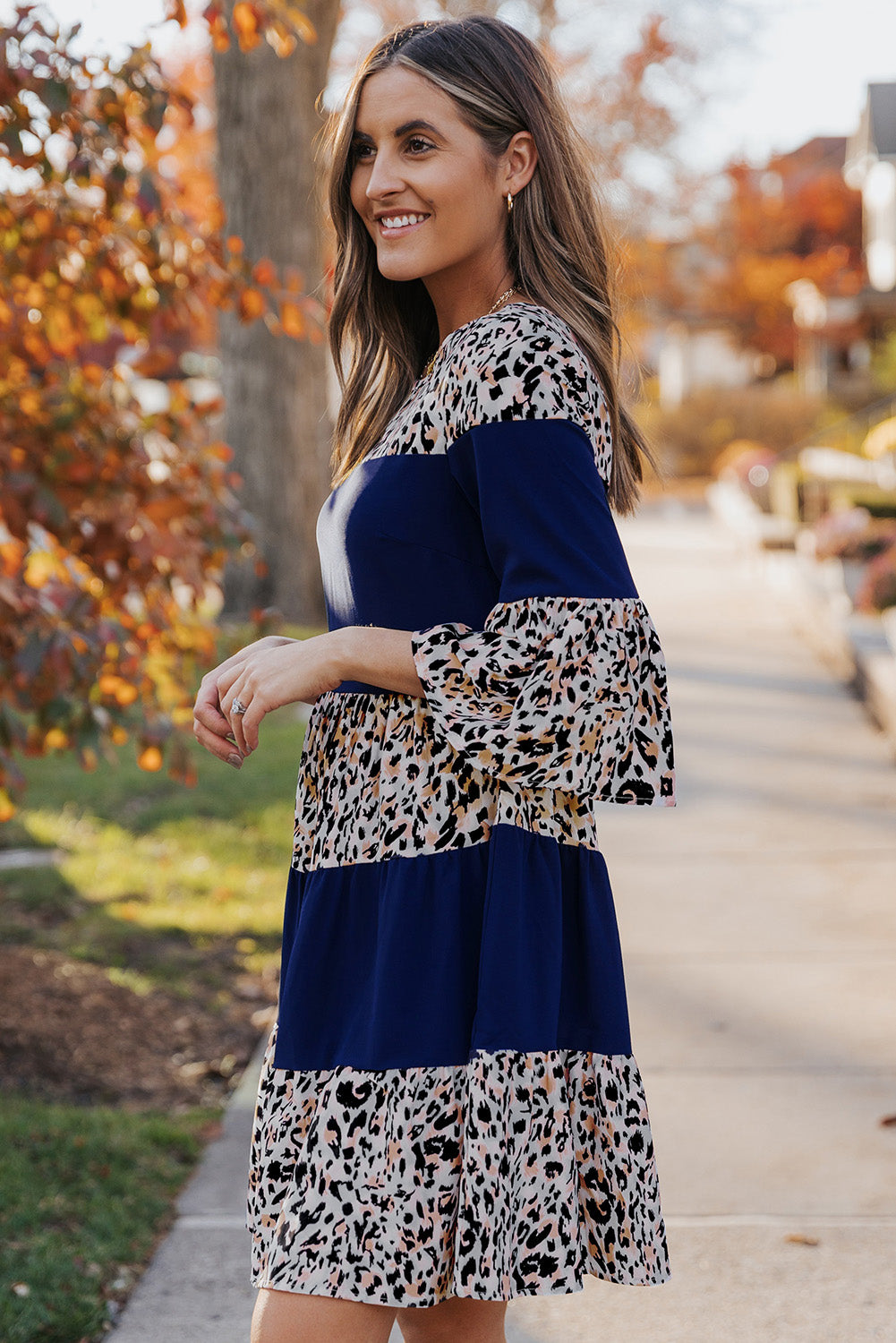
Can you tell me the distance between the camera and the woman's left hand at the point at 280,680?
174 cm

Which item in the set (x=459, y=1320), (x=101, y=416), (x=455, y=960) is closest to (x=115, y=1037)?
(x=101, y=416)

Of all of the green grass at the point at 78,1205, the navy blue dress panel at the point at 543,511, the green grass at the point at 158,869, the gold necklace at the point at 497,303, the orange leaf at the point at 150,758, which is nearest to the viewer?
the navy blue dress panel at the point at 543,511

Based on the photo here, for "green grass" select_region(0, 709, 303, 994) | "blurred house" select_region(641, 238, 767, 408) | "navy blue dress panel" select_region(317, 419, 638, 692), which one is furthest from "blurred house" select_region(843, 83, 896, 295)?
"navy blue dress panel" select_region(317, 419, 638, 692)

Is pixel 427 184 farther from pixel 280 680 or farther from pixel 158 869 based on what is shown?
pixel 158 869

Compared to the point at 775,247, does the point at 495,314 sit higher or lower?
higher

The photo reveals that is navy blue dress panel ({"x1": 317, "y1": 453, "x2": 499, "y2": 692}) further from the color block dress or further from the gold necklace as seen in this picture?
the gold necklace

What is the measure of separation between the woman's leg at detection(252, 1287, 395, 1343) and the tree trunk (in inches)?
354

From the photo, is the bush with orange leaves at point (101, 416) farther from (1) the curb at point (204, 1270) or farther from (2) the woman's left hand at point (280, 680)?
(2) the woman's left hand at point (280, 680)

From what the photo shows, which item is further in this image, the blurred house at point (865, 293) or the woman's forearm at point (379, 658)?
the blurred house at point (865, 293)

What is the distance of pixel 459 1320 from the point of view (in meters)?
1.85

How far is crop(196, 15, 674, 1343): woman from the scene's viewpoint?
1695 mm

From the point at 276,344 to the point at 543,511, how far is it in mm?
9498

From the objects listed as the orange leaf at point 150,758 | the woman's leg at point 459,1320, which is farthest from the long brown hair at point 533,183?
the orange leaf at point 150,758

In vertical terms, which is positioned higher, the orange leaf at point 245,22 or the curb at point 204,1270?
the orange leaf at point 245,22
